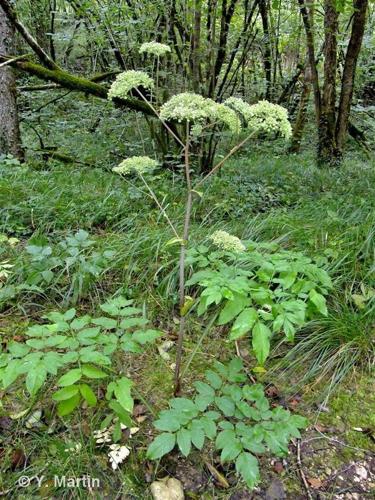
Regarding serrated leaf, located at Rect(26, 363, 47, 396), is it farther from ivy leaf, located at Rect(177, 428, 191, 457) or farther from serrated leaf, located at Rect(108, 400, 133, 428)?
ivy leaf, located at Rect(177, 428, 191, 457)

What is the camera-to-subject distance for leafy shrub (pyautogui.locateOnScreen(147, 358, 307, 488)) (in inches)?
52.7

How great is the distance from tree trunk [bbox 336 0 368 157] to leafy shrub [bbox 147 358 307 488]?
5.51 m

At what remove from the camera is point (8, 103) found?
4691 millimetres

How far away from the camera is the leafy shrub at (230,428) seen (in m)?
1.34

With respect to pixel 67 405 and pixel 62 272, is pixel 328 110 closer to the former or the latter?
pixel 62 272

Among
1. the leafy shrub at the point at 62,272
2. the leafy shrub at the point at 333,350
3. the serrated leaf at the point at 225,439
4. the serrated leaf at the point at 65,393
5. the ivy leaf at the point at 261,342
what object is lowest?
the leafy shrub at the point at 333,350

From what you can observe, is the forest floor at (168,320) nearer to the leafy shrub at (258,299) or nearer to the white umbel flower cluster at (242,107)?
the leafy shrub at (258,299)

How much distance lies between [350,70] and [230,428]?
6050mm

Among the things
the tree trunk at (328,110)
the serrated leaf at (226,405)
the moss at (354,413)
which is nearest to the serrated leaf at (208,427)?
the serrated leaf at (226,405)

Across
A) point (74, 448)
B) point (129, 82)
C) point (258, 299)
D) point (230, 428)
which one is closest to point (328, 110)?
point (129, 82)

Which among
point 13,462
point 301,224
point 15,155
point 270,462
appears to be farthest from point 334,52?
point 13,462

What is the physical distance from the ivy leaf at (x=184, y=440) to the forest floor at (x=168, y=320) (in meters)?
0.36

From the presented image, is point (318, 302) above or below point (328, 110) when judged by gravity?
below

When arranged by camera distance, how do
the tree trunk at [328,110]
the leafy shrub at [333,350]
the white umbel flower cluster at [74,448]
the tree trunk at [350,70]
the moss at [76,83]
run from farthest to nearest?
the tree trunk at [328,110], the tree trunk at [350,70], the moss at [76,83], the leafy shrub at [333,350], the white umbel flower cluster at [74,448]
